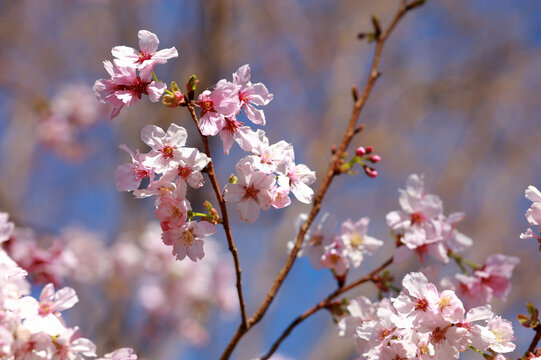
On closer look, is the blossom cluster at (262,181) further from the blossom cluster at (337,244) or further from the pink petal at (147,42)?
the blossom cluster at (337,244)

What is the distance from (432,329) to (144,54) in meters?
0.89

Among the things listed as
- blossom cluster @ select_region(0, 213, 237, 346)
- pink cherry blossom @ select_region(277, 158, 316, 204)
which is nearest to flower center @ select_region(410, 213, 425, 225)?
pink cherry blossom @ select_region(277, 158, 316, 204)

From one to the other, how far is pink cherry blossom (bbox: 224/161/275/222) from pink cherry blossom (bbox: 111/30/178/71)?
0.30 m

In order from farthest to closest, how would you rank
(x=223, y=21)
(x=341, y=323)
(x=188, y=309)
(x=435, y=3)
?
(x=435, y=3) < (x=223, y=21) < (x=188, y=309) < (x=341, y=323)

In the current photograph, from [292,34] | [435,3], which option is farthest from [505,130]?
[292,34]

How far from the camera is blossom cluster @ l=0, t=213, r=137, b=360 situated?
3.12 ft

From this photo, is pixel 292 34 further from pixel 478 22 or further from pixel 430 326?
pixel 430 326

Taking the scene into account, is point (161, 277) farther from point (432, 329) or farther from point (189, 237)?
point (432, 329)

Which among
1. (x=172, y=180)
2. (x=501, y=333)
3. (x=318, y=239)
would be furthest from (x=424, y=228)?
(x=172, y=180)

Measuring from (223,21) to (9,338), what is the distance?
173 inches

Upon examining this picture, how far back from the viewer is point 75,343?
1.07m

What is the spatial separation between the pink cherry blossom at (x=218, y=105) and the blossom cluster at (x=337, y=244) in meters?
0.61

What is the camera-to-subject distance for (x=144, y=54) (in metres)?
1.12

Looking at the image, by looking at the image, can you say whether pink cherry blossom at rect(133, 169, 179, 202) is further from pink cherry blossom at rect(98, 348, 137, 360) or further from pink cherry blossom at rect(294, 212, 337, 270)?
pink cherry blossom at rect(294, 212, 337, 270)
